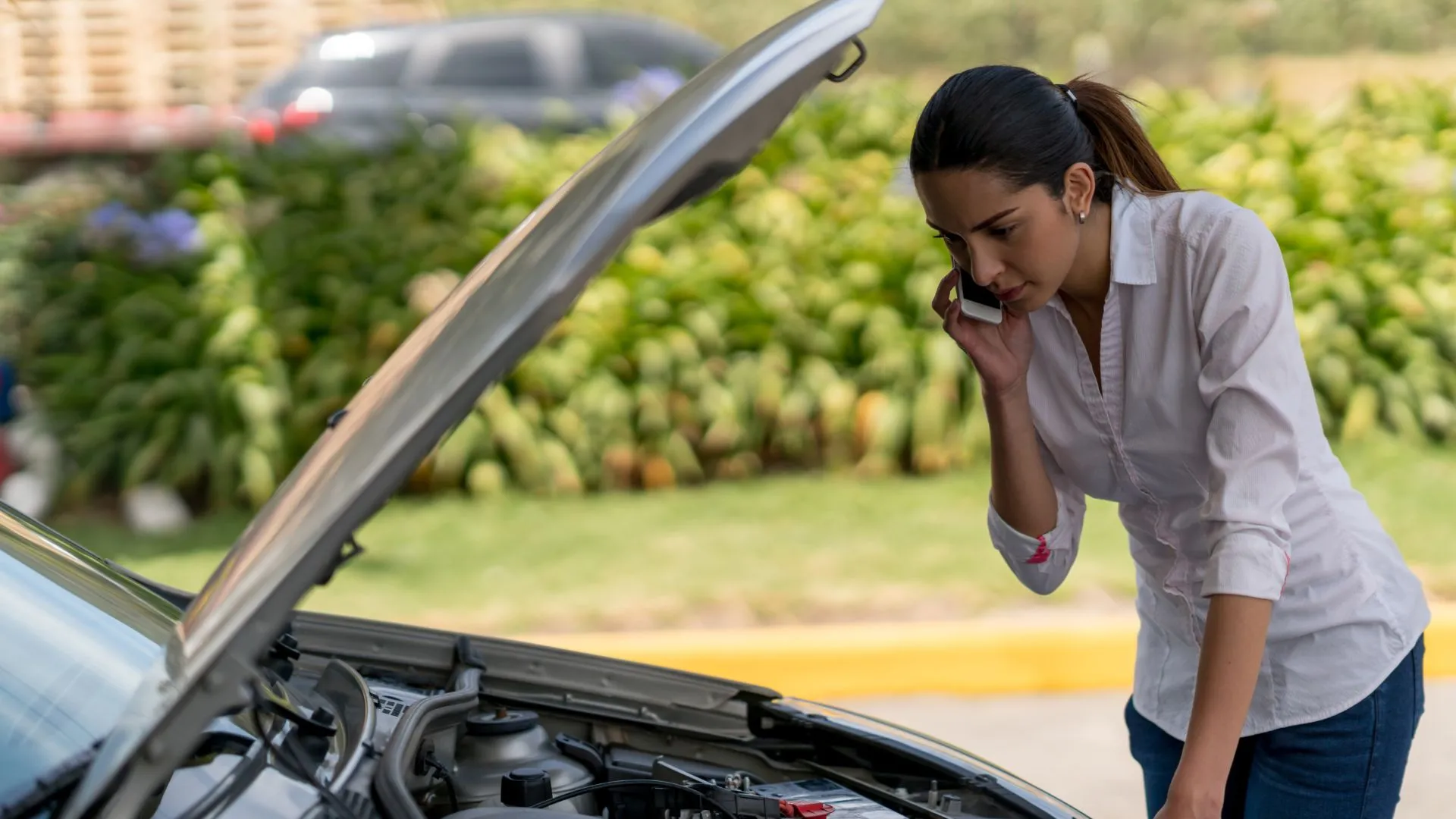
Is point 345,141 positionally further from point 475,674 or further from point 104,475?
point 475,674

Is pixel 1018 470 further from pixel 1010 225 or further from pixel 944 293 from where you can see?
pixel 1010 225

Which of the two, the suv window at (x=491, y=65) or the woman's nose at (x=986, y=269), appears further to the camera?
the suv window at (x=491, y=65)

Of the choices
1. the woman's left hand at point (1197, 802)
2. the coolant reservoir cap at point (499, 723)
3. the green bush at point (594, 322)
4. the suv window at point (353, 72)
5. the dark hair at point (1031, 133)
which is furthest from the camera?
the suv window at point (353, 72)

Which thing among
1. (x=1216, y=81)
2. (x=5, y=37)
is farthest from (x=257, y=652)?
(x=1216, y=81)

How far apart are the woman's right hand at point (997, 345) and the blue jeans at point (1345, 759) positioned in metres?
0.60

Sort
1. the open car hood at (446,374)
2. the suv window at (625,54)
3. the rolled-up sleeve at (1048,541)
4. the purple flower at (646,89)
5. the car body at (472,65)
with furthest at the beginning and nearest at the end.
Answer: the suv window at (625,54) < the car body at (472,65) < the purple flower at (646,89) < the rolled-up sleeve at (1048,541) < the open car hood at (446,374)

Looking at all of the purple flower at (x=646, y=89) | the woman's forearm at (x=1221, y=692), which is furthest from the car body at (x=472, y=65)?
the woman's forearm at (x=1221, y=692)

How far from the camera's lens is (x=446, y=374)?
1316mm

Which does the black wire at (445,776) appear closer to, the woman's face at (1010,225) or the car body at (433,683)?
the car body at (433,683)

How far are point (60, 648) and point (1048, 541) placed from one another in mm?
1325

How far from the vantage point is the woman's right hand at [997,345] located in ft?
6.76

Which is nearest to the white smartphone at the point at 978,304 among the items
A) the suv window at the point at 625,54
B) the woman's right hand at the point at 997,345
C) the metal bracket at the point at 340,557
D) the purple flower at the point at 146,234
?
the woman's right hand at the point at 997,345

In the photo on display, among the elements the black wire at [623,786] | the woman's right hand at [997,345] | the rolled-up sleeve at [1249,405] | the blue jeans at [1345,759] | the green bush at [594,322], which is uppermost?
the green bush at [594,322]

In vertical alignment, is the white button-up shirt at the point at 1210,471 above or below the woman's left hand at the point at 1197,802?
above
